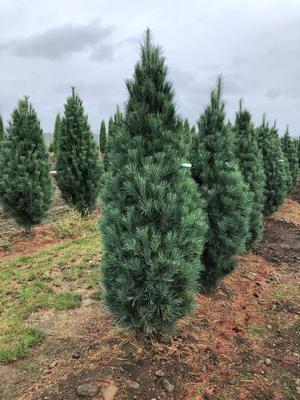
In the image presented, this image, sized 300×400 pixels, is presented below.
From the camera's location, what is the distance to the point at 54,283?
6.64 meters

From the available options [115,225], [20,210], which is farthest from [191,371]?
[20,210]

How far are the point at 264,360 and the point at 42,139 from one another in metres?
8.45

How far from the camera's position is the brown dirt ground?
12.9 ft

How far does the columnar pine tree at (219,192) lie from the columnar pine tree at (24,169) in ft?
18.2

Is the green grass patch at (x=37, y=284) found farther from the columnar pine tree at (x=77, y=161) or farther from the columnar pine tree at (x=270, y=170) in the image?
the columnar pine tree at (x=270, y=170)

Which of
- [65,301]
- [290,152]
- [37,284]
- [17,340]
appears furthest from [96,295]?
[290,152]

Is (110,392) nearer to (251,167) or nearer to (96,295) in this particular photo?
(96,295)

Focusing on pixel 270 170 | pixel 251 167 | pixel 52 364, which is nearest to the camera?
pixel 52 364

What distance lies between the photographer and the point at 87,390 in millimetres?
3713

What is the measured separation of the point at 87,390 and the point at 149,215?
188 centimetres

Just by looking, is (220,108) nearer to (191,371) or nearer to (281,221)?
(191,371)

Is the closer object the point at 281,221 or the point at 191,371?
A: the point at 191,371

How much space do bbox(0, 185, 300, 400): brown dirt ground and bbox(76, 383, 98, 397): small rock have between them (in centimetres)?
5

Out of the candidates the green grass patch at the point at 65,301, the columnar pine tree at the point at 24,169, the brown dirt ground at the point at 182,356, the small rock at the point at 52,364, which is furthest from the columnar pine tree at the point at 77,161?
the small rock at the point at 52,364
